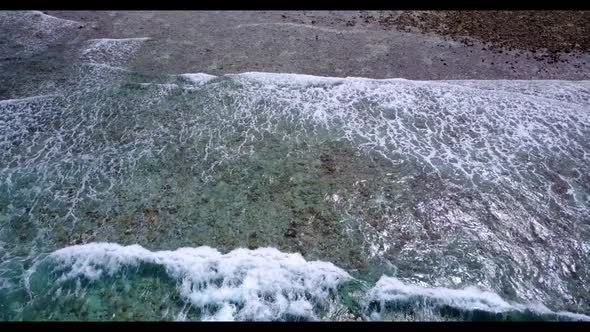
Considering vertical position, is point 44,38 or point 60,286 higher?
point 44,38

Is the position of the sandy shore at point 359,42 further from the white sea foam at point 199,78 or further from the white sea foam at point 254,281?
the white sea foam at point 254,281

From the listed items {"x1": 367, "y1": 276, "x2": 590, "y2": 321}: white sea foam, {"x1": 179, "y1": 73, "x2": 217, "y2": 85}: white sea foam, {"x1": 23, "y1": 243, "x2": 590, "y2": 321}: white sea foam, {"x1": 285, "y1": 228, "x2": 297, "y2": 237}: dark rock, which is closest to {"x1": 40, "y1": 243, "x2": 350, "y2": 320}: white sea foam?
{"x1": 23, "y1": 243, "x2": 590, "y2": 321}: white sea foam

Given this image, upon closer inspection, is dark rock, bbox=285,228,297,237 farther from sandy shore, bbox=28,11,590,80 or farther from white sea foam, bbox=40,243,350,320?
sandy shore, bbox=28,11,590,80

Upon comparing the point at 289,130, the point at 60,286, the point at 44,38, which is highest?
the point at 44,38

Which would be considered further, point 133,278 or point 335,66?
point 335,66

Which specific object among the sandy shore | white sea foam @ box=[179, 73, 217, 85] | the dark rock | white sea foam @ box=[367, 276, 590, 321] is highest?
the sandy shore

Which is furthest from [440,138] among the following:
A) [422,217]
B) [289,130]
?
[289,130]

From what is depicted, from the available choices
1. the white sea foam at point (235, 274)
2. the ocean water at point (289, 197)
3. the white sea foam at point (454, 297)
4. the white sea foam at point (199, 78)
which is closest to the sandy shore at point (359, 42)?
the white sea foam at point (199, 78)
